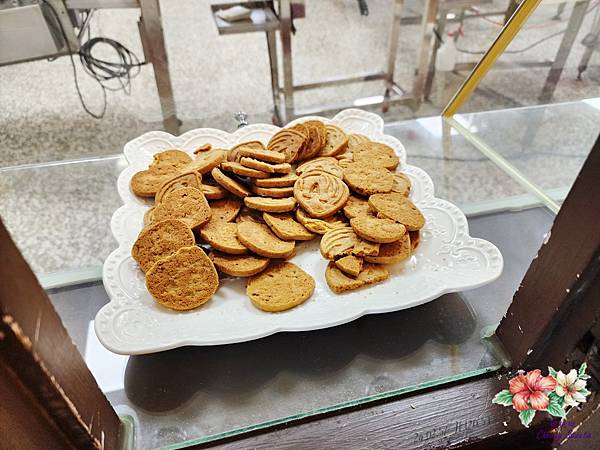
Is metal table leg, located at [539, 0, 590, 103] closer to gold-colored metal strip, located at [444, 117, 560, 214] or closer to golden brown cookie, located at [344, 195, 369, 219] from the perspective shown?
gold-colored metal strip, located at [444, 117, 560, 214]

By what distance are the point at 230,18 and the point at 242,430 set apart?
1017 millimetres

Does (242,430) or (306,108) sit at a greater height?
(242,430)

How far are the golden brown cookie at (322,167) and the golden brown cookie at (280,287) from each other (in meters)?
0.14

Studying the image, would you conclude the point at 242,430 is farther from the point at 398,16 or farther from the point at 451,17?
the point at 398,16

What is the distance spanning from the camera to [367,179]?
579 millimetres

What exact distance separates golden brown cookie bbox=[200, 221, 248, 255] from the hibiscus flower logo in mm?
286

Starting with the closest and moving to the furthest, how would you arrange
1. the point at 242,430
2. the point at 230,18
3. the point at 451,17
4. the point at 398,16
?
the point at 242,430 → the point at 451,17 → the point at 230,18 → the point at 398,16

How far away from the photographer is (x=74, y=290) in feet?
1.66

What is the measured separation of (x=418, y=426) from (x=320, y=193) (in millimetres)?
Result: 267

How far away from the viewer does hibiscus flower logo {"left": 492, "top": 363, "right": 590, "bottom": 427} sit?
0.41m

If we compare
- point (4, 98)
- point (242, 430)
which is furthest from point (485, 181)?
point (4, 98)

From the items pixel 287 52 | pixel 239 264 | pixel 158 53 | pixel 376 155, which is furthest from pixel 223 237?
pixel 287 52

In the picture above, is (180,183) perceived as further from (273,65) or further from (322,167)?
(273,65)

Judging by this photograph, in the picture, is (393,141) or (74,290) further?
(393,141)
